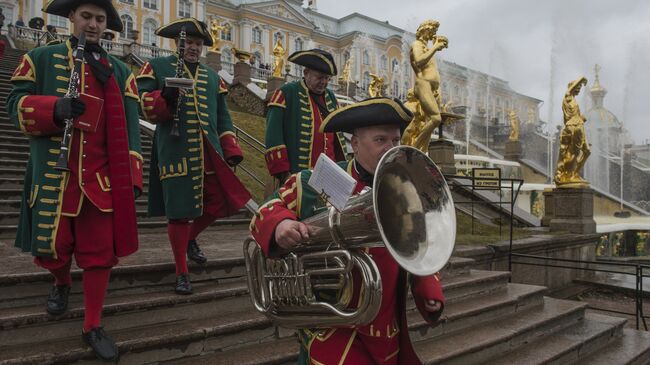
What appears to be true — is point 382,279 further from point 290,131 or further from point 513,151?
point 513,151

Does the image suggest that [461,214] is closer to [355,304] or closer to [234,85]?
[355,304]

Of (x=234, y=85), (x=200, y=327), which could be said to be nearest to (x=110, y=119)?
(x=200, y=327)

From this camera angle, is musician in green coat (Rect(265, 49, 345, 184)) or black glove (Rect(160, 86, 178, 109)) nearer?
black glove (Rect(160, 86, 178, 109))

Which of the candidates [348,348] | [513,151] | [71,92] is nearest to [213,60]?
[513,151]

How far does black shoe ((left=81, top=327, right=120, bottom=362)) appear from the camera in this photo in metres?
3.11

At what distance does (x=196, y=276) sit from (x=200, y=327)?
34.0 inches

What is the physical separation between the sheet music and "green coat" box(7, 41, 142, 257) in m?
1.65

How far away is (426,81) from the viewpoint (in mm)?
11922

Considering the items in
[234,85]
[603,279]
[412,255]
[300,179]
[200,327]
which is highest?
[234,85]

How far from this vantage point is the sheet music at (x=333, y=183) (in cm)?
193

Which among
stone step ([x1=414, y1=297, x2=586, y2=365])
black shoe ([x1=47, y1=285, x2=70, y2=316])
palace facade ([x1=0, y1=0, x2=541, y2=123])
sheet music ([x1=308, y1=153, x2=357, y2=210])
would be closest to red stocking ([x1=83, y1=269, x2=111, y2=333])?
black shoe ([x1=47, y1=285, x2=70, y2=316])

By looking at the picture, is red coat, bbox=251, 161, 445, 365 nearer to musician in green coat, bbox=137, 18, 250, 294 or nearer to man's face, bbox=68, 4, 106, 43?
man's face, bbox=68, 4, 106, 43

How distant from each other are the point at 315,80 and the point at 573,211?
376 inches

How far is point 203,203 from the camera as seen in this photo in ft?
14.5
